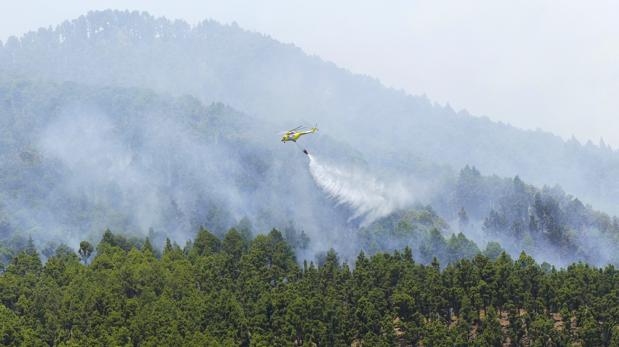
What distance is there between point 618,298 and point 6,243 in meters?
127

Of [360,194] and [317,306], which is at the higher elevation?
[360,194]

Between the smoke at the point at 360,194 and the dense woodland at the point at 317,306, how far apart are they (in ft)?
213

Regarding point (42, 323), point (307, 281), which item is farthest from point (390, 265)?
point (42, 323)

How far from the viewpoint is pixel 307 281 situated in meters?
103

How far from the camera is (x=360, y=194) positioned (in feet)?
587

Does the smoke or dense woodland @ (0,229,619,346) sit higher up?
the smoke

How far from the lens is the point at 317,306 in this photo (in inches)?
3733

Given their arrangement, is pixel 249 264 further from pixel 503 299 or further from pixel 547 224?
pixel 547 224

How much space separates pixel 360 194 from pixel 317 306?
8484cm

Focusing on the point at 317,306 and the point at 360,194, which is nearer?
the point at 317,306

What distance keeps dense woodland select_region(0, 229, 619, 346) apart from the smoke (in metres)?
65.0

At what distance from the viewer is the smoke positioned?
174625 millimetres

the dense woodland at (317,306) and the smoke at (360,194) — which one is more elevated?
the smoke at (360,194)

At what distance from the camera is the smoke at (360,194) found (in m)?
175
